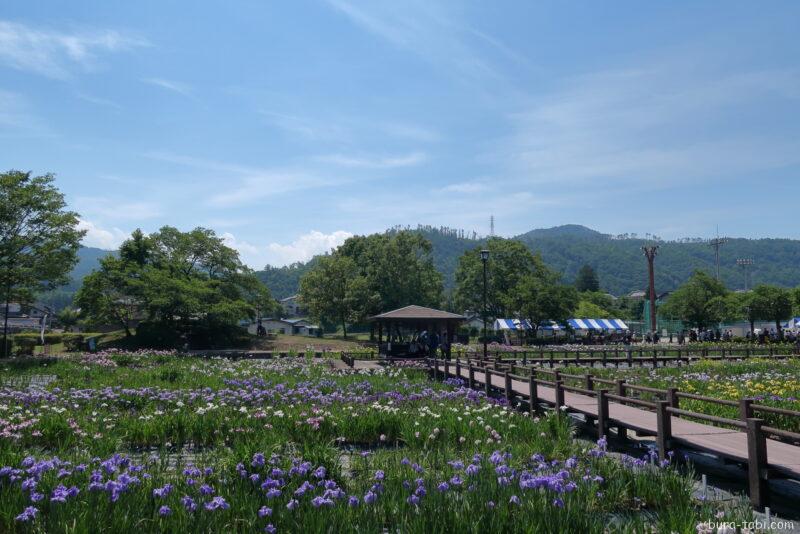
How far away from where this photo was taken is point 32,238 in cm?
2923

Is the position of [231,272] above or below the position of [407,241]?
below

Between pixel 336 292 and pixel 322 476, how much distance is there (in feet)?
168

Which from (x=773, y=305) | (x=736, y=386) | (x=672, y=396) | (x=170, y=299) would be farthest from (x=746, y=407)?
(x=773, y=305)

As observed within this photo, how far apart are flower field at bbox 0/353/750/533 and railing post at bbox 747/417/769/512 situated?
0.82 feet

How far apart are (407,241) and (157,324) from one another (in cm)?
2600

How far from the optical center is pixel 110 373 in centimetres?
1823

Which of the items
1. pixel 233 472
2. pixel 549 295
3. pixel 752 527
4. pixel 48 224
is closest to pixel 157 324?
pixel 48 224

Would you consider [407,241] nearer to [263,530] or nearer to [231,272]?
[231,272]

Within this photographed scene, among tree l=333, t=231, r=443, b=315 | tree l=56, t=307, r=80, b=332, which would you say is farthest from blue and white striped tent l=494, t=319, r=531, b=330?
tree l=56, t=307, r=80, b=332

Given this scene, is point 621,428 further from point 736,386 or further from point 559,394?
point 736,386

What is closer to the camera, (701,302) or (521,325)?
(521,325)

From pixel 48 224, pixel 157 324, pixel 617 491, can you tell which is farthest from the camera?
pixel 157 324

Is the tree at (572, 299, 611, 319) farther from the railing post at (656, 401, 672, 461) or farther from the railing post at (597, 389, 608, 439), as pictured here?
the railing post at (656, 401, 672, 461)

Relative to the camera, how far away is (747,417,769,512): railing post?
6.16 m
